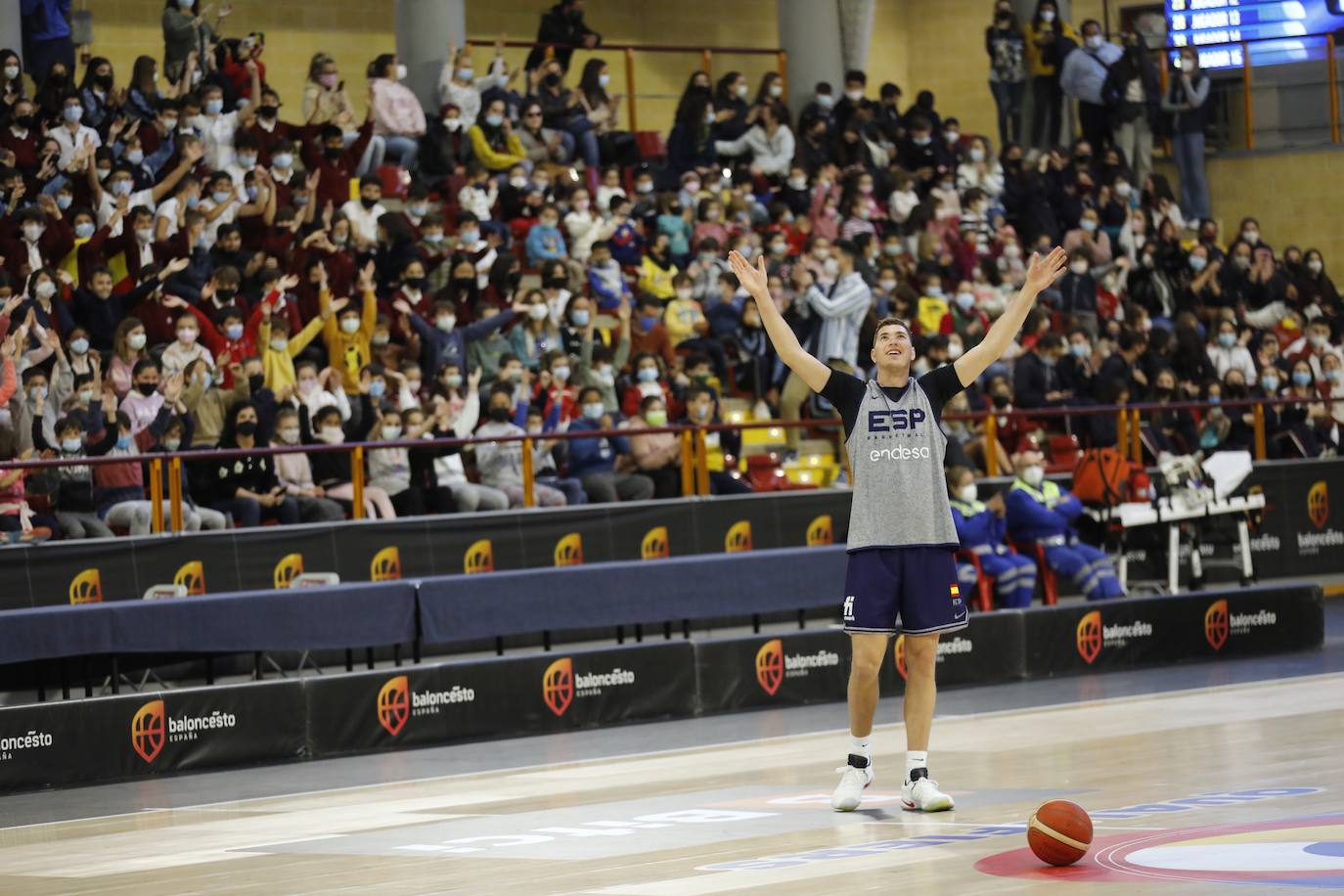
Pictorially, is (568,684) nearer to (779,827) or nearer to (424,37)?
(779,827)

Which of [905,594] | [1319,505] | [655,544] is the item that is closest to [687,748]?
[905,594]

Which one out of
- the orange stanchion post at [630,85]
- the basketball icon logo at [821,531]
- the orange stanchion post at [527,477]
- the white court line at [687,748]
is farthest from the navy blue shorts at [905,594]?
the orange stanchion post at [630,85]

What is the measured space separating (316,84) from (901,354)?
1292cm

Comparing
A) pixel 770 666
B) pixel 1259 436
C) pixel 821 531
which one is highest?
pixel 1259 436

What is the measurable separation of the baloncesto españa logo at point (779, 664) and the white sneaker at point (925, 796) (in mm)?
5289

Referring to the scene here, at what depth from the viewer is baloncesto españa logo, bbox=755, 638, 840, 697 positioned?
14641 mm

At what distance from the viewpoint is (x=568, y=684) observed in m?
14.0

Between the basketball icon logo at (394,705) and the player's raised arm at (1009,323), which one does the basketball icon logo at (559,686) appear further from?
the player's raised arm at (1009,323)

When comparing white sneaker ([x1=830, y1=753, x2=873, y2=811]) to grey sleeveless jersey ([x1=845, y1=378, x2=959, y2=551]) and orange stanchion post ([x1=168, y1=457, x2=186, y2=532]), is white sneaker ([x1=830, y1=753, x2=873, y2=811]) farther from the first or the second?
orange stanchion post ([x1=168, y1=457, x2=186, y2=532])

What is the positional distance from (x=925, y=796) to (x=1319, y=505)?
44.1 ft

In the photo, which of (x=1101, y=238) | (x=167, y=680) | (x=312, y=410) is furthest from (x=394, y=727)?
(x=1101, y=238)

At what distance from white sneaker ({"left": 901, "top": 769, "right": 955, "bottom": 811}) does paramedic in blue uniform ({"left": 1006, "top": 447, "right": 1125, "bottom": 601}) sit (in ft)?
28.0

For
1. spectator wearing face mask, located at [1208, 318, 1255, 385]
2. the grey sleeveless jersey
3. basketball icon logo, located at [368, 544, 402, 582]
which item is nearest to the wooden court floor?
the grey sleeveless jersey

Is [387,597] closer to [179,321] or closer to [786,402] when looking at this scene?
[179,321]
